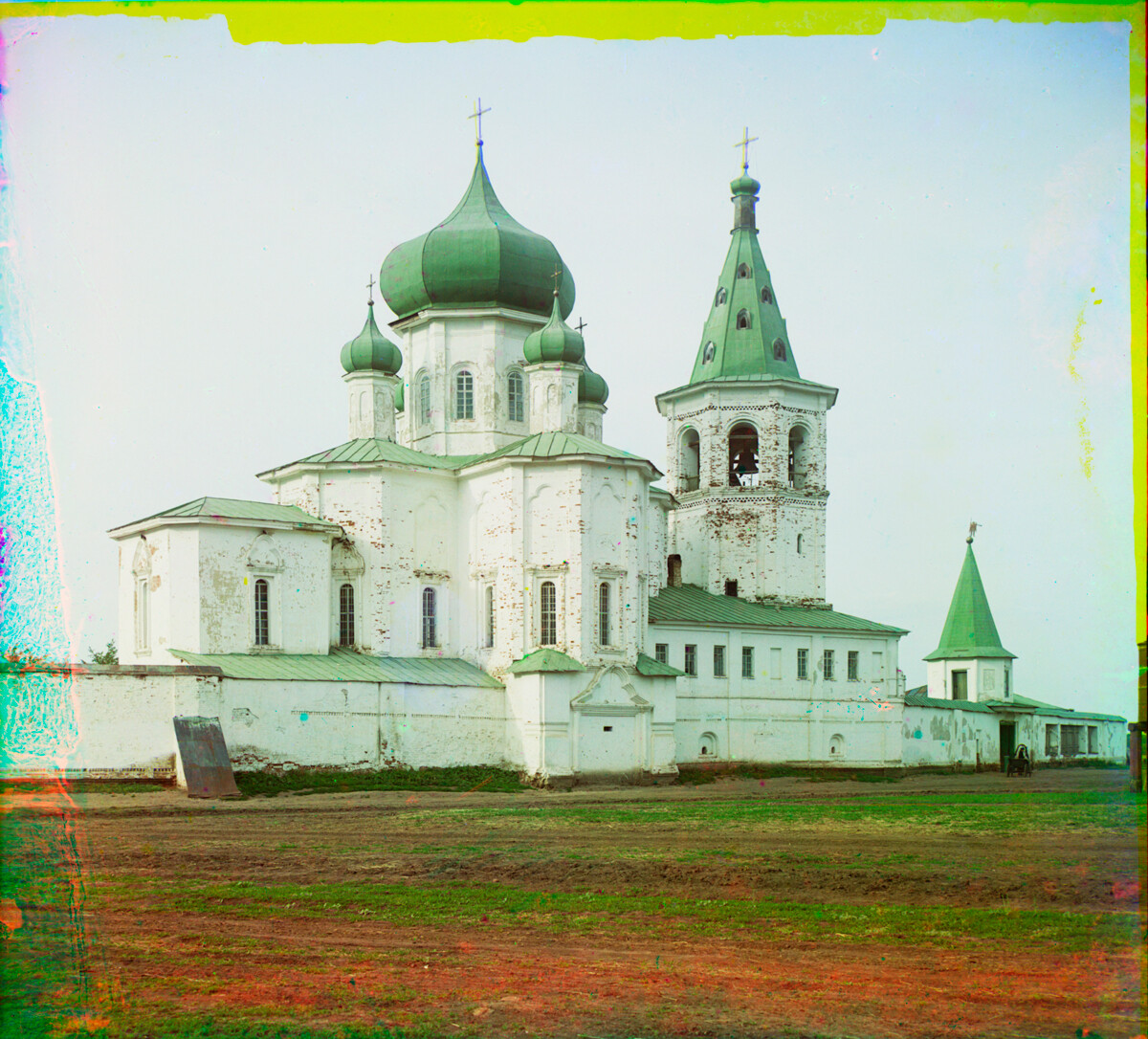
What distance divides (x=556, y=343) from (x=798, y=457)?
11566mm

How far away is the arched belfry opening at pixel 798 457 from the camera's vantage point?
42.4 metres

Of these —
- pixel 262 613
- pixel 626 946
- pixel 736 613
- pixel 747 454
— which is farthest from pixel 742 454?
pixel 626 946

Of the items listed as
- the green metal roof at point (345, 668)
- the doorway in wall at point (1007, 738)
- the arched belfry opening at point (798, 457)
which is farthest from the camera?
the doorway in wall at point (1007, 738)

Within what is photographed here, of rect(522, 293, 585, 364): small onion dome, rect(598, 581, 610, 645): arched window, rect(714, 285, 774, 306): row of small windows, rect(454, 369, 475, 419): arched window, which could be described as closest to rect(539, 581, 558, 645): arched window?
rect(598, 581, 610, 645): arched window

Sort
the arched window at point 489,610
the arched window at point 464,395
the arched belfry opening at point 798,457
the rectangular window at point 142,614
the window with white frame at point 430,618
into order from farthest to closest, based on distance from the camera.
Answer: the arched belfry opening at point 798,457, the arched window at point 464,395, the window with white frame at point 430,618, the arched window at point 489,610, the rectangular window at point 142,614

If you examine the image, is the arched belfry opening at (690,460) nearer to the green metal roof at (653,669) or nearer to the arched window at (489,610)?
the green metal roof at (653,669)

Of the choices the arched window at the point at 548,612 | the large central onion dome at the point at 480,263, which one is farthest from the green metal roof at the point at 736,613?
the large central onion dome at the point at 480,263

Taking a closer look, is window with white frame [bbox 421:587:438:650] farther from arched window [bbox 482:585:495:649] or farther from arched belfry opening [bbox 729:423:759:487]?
arched belfry opening [bbox 729:423:759:487]

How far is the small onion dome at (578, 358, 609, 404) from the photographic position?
41.8 metres

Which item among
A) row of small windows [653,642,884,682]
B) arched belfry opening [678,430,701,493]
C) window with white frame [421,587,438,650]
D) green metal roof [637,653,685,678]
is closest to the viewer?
green metal roof [637,653,685,678]

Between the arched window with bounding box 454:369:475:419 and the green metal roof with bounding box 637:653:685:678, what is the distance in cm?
920

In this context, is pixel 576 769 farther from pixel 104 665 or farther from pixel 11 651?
pixel 11 651

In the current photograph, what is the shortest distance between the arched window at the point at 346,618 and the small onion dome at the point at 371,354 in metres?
6.74

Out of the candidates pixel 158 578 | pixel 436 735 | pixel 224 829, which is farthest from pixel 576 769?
pixel 224 829
